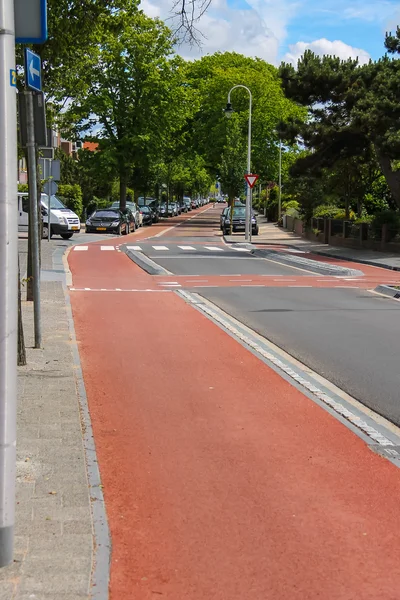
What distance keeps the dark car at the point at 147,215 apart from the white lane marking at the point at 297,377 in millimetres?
50479

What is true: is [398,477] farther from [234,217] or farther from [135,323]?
[234,217]

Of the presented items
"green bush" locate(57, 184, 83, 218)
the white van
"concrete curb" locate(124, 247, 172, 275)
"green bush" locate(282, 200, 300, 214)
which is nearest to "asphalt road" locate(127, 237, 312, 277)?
"concrete curb" locate(124, 247, 172, 275)

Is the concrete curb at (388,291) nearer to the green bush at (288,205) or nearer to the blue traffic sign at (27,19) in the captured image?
the blue traffic sign at (27,19)

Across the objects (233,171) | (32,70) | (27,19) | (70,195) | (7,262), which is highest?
(32,70)

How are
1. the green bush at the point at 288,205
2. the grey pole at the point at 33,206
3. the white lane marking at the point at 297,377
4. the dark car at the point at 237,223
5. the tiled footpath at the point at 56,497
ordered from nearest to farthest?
the tiled footpath at the point at 56,497
the white lane marking at the point at 297,377
the grey pole at the point at 33,206
the dark car at the point at 237,223
the green bush at the point at 288,205

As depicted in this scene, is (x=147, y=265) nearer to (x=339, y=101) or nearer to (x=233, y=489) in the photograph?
(x=339, y=101)

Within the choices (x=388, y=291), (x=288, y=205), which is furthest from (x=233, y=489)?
(x=288, y=205)

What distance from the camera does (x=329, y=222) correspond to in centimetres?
4241

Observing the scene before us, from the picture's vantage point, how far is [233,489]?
5.22m

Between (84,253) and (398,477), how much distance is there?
2589 centimetres

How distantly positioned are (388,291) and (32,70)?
39.7 feet

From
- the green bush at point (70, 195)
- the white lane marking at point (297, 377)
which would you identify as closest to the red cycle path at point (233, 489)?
the white lane marking at point (297, 377)

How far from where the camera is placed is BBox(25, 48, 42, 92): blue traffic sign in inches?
332

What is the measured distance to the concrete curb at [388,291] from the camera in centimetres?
1817
